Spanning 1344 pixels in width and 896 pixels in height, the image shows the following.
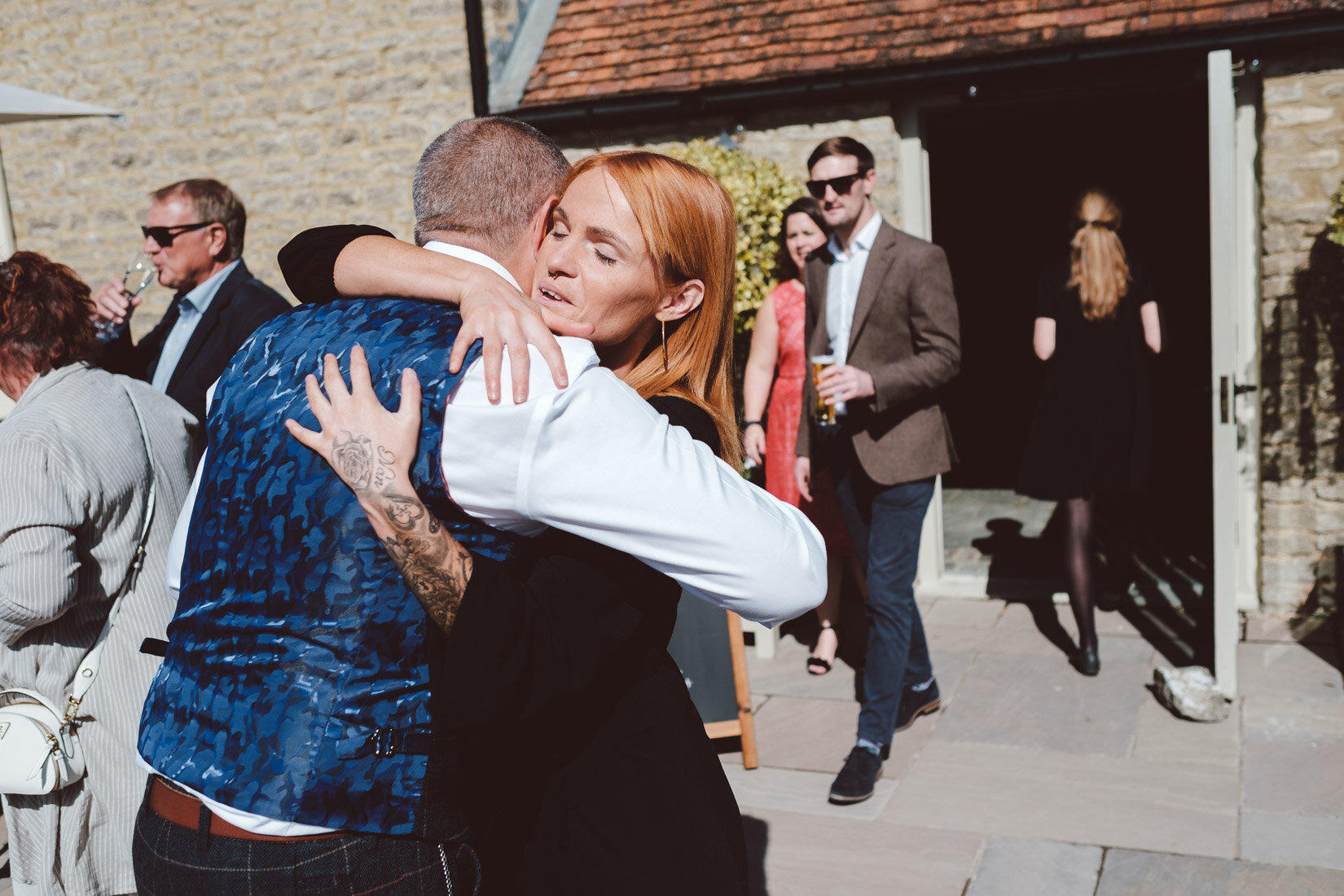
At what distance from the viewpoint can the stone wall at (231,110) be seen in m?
7.75

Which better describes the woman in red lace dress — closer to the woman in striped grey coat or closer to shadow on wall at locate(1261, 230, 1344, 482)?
shadow on wall at locate(1261, 230, 1344, 482)

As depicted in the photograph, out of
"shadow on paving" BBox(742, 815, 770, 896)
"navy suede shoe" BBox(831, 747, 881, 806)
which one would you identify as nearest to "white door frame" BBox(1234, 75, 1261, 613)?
"navy suede shoe" BBox(831, 747, 881, 806)

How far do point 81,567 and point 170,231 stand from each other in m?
2.18

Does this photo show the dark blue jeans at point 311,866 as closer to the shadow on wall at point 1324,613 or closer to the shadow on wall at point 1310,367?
the shadow on wall at point 1324,613

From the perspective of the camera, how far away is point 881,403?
420 cm

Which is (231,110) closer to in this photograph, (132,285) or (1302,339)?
(132,285)

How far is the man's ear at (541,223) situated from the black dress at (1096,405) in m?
4.01

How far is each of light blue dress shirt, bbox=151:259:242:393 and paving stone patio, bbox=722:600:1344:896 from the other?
9.04 feet

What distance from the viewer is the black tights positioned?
5.24 meters

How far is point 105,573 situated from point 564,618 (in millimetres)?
1884

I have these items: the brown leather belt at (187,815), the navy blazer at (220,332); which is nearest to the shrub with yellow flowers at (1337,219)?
the navy blazer at (220,332)

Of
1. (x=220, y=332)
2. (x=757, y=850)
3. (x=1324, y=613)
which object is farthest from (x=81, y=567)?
(x=1324, y=613)

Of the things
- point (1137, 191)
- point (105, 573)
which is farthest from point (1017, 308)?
point (105, 573)

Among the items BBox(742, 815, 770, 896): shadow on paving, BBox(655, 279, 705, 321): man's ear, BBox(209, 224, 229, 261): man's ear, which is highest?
BBox(209, 224, 229, 261): man's ear
